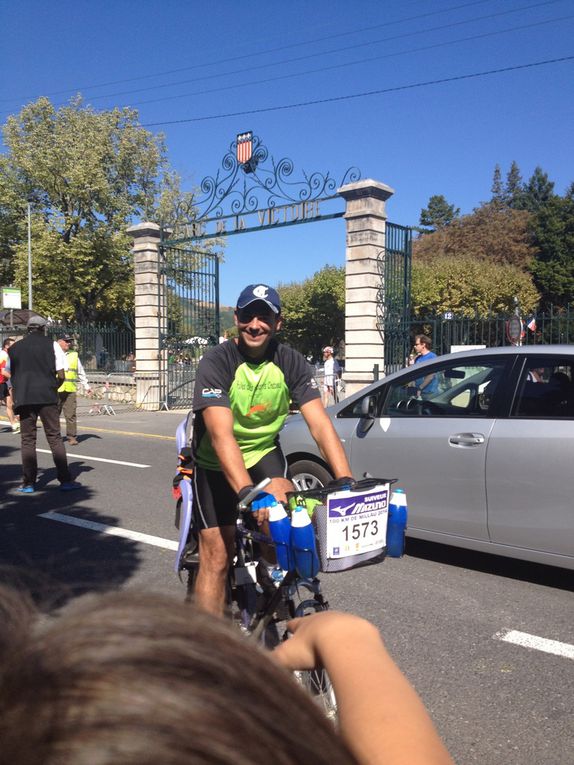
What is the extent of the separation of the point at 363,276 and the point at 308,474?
9257mm

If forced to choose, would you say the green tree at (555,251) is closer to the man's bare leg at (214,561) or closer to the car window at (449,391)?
the car window at (449,391)

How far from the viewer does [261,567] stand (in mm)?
3057

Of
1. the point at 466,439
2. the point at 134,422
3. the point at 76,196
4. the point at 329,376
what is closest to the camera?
the point at 466,439

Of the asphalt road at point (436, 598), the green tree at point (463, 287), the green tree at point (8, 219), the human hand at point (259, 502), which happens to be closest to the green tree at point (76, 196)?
the green tree at point (8, 219)

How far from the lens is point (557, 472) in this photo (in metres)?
4.52

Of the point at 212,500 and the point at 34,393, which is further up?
the point at 34,393

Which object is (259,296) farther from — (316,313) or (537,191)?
(537,191)

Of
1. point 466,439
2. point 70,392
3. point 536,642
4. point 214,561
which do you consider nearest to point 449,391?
point 466,439

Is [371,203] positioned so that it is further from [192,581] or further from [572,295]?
[572,295]

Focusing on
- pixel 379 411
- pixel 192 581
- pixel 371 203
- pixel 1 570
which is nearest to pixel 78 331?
pixel 371 203

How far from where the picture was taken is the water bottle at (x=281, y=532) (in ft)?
7.70

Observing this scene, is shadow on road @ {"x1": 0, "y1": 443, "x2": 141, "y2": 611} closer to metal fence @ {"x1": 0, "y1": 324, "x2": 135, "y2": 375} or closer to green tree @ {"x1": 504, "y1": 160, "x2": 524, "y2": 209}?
metal fence @ {"x1": 0, "y1": 324, "x2": 135, "y2": 375}

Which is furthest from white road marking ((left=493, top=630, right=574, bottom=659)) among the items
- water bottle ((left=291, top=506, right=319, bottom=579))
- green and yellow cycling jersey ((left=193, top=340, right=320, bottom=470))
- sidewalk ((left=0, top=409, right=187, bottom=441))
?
sidewalk ((left=0, top=409, right=187, bottom=441))

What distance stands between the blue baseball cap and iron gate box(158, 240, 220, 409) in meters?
15.3
